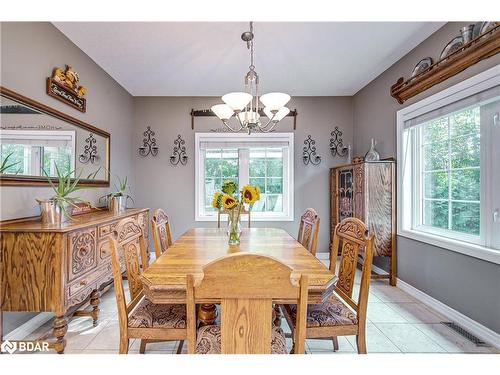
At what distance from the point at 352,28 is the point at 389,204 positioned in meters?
1.98

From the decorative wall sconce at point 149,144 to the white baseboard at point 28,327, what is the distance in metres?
2.54

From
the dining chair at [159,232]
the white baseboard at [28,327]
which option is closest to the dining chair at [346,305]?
the dining chair at [159,232]

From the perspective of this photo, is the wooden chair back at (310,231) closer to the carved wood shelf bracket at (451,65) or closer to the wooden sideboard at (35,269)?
the carved wood shelf bracket at (451,65)

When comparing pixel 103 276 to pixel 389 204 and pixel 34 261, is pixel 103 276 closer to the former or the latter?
pixel 34 261

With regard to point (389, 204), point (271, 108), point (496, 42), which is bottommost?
point (389, 204)

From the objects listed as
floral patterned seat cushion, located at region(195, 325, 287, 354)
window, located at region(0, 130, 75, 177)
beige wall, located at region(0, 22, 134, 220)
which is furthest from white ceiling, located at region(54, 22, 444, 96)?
floral patterned seat cushion, located at region(195, 325, 287, 354)

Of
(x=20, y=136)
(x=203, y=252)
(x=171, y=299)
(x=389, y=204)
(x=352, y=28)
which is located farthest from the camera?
(x=389, y=204)

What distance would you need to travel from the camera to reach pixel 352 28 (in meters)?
2.37

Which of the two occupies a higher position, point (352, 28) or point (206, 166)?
point (352, 28)

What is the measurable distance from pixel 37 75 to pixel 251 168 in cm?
284

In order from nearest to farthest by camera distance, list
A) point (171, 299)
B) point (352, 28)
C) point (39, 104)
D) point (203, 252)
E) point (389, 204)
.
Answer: point (171, 299)
point (203, 252)
point (39, 104)
point (352, 28)
point (389, 204)

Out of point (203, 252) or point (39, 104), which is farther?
point (39, 104)

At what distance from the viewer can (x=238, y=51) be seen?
2730 mm

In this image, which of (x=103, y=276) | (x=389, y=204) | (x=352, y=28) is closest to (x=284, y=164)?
(x=389, y=204)
